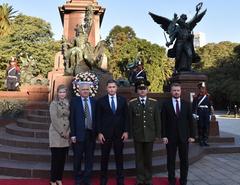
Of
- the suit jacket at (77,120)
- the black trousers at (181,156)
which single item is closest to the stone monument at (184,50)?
the black trousers at (181,156)

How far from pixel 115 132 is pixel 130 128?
28cm

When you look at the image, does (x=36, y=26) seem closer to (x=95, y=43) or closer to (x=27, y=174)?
(x=95, y=43)

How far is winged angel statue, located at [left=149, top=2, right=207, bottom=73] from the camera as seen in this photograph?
1336 cm

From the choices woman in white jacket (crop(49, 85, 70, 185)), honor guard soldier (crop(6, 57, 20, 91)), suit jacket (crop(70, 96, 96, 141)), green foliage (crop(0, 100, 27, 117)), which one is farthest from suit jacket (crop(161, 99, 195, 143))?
honor guard soldier (crop(6, 57, 20, 91))

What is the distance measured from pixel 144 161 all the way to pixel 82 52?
6.55 metres

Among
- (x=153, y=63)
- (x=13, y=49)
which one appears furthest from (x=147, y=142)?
(x=153, y=63)

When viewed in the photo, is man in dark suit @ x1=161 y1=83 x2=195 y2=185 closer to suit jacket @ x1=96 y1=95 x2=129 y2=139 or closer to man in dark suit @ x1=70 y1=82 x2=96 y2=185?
suit jacket @ x1=96 y1=95 x2=129 y2=139

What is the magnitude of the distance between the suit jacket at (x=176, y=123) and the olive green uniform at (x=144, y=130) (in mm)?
180

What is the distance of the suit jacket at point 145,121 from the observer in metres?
6.29

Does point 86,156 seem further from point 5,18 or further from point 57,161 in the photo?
point 5,18

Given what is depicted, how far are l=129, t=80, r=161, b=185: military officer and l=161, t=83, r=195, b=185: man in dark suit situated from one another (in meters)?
0.20

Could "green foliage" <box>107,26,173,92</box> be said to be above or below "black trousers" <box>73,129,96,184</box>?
above

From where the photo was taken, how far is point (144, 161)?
21.2 feet

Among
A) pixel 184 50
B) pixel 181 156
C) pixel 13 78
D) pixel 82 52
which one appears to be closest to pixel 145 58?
pixel 13 78
